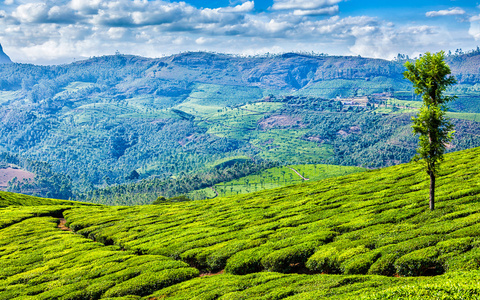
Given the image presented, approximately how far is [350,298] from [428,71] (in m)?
30.4

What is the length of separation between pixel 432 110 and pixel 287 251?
23943mm

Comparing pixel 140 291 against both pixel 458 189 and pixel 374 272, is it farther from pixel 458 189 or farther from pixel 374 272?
pixel 458 189

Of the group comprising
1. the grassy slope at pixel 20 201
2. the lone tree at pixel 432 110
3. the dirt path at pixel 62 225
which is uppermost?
the lone tree at pixel 432 110

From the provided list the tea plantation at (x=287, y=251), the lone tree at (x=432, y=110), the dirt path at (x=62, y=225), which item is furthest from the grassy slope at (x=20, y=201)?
the lone tree at (x=432, y=110)

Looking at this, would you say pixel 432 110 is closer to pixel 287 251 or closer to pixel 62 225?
pixel 287 251

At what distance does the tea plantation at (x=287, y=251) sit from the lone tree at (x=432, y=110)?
7.02m

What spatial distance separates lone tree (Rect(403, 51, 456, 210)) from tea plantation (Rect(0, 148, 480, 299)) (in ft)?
23.0

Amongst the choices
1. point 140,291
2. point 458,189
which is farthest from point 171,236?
point 458,189

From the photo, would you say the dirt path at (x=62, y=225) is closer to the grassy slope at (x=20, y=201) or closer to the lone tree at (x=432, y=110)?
the grassy slope at (x=20, y=201)

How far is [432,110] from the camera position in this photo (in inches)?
Answer: 1624

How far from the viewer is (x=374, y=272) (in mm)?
31688

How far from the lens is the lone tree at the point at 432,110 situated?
41062 millimetres

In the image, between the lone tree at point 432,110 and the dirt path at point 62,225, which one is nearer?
the lone tree at point 432,110

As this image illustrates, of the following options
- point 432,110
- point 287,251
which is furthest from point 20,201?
point 432,110
